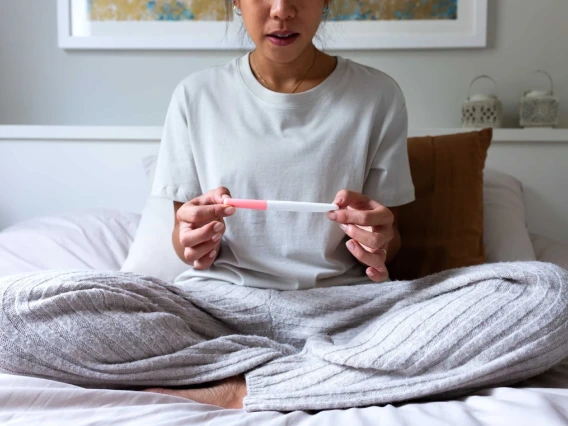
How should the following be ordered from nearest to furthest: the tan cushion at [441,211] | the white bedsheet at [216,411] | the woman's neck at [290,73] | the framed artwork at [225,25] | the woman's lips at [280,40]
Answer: the white bedsheet at [216,411] < the woman's lips at [280,40] < the woman's neck at [290,73] < the tan cushion at [441,211] < the framed artwork at [225,25]

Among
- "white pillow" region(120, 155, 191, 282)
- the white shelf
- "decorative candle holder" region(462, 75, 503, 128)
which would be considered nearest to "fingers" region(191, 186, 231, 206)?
"white pillow" region(120, 155, 191, 282)

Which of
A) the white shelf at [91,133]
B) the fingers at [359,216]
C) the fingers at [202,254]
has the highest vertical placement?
the white shelf at [91,133]

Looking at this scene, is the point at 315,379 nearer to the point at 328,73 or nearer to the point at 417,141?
the point at 328,73

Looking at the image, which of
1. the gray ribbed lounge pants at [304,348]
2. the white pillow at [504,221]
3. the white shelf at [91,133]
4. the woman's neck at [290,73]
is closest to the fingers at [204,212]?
the gray ribbed lounge pants at [304,348]

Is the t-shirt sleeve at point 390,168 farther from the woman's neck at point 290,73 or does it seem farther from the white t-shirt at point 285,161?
the woman's neck at point 290,73

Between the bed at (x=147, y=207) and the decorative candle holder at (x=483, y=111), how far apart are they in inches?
2.4

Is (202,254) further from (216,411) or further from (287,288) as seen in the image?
(216,411)

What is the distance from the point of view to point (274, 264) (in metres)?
1.15

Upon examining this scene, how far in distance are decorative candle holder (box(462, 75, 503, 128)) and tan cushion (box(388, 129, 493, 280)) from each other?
35 cm

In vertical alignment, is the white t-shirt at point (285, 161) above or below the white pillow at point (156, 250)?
above

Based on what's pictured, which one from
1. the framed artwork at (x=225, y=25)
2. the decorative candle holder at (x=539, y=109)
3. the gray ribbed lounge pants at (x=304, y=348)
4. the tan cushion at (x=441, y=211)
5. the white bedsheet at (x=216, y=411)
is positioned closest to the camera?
the white bedsheet at (x=216, y=411)

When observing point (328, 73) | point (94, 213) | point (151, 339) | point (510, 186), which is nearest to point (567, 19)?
point (510, 186)

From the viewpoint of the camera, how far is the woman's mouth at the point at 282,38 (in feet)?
3.72

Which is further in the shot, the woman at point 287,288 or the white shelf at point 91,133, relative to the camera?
the white shelf at point 91,133
